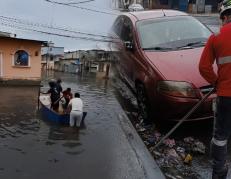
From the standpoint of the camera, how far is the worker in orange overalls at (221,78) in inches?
171

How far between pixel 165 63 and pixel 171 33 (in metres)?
1.38

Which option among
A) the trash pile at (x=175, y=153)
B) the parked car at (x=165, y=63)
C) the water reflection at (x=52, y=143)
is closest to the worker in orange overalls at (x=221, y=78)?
the trash pile at (x=175, y=153)

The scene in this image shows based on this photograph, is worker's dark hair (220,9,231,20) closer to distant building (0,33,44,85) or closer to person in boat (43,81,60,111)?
person in boat (43,81,60,111)

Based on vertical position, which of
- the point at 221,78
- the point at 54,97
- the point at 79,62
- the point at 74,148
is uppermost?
the point at 221,78

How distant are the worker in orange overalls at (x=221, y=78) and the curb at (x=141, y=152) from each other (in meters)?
1.32

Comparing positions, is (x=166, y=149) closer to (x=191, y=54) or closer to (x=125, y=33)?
(x=191, y=54)

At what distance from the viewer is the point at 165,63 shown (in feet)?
23.9

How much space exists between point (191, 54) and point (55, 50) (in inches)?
1621

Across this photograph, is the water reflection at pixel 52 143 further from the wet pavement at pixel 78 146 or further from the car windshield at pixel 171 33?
the car windshield at pixel 171 33

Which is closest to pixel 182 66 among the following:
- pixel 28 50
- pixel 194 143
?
pixel 194 143

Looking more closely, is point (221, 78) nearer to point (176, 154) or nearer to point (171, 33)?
point (176, 154)

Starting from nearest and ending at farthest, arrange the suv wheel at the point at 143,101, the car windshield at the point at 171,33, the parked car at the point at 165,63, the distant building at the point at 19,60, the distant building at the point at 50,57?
the parked car at the point at 165,63 < the suv wheel at the point at 143,101 < the car windshield at the point at 171,33 < the distant building at the point at 19,60 < the distant building at the point at 50,57

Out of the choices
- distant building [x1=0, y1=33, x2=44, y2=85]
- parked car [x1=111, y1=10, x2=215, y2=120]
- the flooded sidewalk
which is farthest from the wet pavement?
distant building [x1=0, y1=33, x2=44, y2=85]

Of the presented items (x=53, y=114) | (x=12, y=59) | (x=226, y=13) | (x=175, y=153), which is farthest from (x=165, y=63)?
(x=12, y=59)
